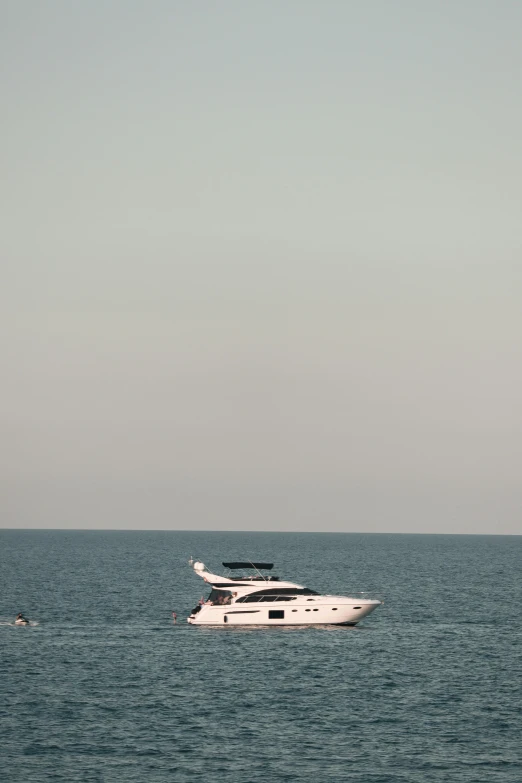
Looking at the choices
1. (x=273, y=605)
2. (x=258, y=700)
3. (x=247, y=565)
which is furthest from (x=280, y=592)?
(x=258, y=700)

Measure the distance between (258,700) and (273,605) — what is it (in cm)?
3228

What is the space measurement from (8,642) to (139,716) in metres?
33.0

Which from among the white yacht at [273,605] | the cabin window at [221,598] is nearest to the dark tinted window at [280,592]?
the white yacht at [273,605]

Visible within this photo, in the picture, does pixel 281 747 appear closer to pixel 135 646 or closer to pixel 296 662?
pixel 296 662

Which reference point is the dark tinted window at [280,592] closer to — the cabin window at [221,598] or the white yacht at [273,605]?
the white yacht at [273,605]

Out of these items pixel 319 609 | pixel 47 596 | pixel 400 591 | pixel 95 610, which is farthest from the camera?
pixel 400 591

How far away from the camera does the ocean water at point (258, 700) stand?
59.2 m

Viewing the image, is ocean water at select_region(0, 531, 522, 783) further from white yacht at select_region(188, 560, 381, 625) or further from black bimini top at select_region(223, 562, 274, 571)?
black bimini top at select_region(223, 562, 274, 571)

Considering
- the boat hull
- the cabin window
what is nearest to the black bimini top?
the cabin window

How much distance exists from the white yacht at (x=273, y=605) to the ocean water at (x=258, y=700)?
125 cm

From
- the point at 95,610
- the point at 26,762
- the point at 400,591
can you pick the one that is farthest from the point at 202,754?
the point at 400,591

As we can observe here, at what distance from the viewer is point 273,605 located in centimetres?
10825

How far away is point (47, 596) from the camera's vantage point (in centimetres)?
14988

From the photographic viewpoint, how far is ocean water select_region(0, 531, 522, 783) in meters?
59.2
